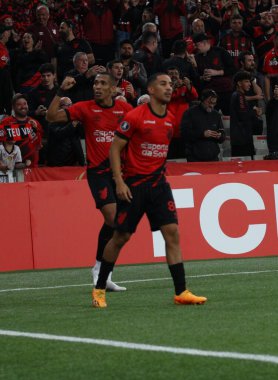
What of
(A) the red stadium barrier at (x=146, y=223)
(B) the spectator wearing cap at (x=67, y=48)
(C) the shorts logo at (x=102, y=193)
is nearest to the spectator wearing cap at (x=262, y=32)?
(B) the spectator wearing cap at (x=67, y=48)

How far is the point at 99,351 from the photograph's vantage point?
7.39 metres

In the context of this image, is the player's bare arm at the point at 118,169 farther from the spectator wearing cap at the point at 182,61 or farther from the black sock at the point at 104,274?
the spectator wearing cap at the point at 182,61

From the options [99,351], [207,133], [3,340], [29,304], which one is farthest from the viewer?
[207,133]

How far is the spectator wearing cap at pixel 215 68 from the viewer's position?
20.8 m

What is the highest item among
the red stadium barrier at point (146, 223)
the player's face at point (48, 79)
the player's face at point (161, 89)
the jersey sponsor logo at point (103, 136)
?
the player's face at point (48, 79)

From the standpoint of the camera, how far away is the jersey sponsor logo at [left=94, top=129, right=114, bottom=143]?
11.9 m

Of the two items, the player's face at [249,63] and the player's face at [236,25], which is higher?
the player's face at [236,25]

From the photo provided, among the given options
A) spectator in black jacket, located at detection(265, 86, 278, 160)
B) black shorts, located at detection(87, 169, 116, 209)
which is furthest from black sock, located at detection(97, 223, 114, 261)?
spectator in black jacket, located at detection(265, 86, 278, 160)

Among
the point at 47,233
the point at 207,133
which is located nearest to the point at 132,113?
the point at 47,233

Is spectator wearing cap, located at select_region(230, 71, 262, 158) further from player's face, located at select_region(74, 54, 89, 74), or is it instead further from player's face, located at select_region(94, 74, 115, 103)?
player's face, located at select_region(94, 74, 115, 103)

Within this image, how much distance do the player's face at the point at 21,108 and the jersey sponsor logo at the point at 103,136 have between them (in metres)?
6.19

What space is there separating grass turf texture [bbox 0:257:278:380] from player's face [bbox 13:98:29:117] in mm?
4616

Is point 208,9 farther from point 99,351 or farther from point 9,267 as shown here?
point 99,351

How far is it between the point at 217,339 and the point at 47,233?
8.63 metres
